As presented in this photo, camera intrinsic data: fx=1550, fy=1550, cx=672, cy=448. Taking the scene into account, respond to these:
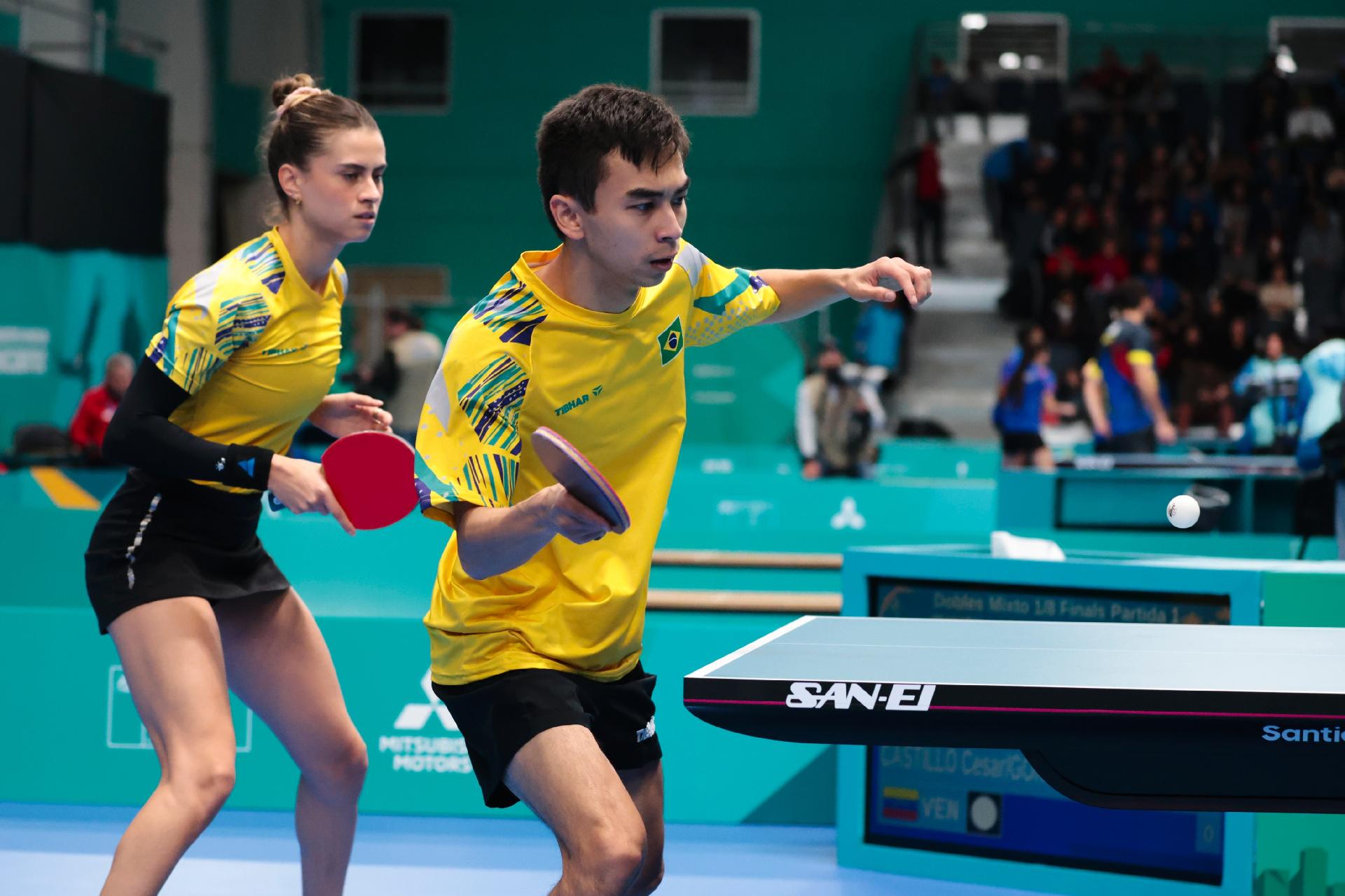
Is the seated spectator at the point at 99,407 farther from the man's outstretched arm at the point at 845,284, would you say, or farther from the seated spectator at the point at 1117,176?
the seated spectator at the point at 1117,176

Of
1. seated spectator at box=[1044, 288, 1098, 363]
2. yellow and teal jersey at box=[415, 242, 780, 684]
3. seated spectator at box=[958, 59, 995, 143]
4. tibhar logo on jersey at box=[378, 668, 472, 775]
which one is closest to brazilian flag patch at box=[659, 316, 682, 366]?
yellow and teal jersey at box=[415, 242, 780, 684]

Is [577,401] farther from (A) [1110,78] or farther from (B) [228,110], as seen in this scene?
(B) [228,110]

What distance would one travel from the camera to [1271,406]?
33.9 ft

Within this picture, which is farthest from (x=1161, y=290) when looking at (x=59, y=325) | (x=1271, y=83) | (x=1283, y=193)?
(x=59, y=325)

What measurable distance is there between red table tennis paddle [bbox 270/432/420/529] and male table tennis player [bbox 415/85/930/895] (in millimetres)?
147

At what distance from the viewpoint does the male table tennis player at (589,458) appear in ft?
7.45

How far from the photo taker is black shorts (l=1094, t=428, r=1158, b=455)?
1002cm

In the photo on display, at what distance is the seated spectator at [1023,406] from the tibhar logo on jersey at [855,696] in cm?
902

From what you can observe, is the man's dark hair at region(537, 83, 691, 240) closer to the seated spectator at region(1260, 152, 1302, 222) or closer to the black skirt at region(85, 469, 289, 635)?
the black skirt at region(85, 469, 289, 635)

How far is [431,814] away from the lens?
4605 millimetres

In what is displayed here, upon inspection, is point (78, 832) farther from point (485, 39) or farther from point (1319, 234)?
point (485, 39)

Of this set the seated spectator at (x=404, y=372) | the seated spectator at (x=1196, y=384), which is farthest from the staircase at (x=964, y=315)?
the seated spectator at (x=404, y=372)

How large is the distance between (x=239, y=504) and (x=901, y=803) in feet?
6.74

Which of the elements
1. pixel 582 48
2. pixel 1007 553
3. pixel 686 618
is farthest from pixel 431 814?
pixel 582 48
